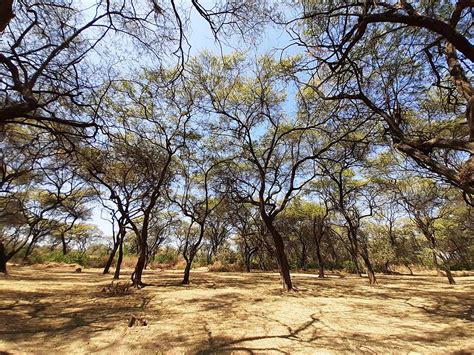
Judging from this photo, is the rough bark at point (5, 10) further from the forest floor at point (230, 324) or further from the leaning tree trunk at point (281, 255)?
the leaning tree trunk at point (281, 255)

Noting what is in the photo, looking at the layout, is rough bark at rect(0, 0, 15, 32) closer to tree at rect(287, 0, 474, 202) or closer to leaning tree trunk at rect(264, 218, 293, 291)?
tree at rect(287, 0, 474, 202)

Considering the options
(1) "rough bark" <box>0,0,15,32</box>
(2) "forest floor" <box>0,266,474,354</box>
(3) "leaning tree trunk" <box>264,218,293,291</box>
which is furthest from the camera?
(3) "leaning tree trunk" <box>264,218,293,291</box>

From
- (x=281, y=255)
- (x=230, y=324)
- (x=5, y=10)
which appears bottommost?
(x=230, y=324)

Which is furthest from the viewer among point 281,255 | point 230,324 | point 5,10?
point 281,255

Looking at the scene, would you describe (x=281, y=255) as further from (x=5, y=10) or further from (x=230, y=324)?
(x=5, y=10)

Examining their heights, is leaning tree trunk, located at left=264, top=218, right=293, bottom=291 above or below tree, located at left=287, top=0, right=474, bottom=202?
below

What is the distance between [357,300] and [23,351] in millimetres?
7422

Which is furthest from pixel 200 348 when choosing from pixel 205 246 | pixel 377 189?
pixel 205 246

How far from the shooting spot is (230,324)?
5.08 m

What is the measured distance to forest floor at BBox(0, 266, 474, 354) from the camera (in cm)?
390

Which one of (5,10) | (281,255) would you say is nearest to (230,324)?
(281,255)

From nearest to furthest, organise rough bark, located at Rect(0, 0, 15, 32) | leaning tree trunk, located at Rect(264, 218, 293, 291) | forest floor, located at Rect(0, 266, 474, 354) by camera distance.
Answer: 1. rough bark, located at Rect(0, 0, 15, 32)
2. forest floor, located at Rect(0, 266, 474, 354)
3. leaning tree trunk, located at Rect(264, 218, 293, 291)

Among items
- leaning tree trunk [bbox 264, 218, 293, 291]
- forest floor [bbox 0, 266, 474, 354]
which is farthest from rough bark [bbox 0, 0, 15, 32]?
leaning tree trunk [bbox 264, 218, 293, 291]

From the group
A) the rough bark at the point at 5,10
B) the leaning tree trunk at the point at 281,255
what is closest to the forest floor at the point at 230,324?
the leaning tree trunk at the point at 281,255
